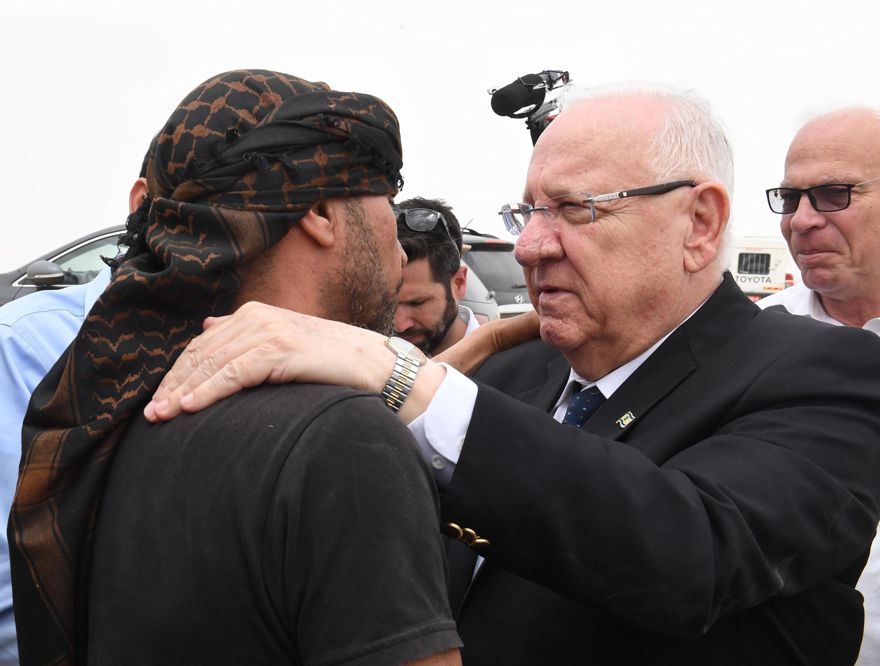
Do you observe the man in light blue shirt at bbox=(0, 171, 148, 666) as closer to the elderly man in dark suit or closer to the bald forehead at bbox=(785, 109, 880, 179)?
the elderly man in dark suit

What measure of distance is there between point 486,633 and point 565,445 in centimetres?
57

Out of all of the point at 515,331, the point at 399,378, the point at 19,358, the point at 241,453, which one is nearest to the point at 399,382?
the point at 399,378

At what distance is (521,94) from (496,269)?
→ 6.45 metres

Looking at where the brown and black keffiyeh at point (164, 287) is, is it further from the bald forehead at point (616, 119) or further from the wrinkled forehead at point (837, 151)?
the wrinkled forehead at point (837, 151)

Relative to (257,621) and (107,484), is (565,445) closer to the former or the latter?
(257,621)

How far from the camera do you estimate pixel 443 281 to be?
469 cm

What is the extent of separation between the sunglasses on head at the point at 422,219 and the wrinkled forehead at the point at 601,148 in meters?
2.32

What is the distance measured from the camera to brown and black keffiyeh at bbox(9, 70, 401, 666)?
58.0 inches

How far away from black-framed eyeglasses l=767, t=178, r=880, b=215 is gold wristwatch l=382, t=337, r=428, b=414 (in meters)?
2.52

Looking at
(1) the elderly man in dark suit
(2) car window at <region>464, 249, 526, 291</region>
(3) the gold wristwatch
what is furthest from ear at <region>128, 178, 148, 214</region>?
(2) car window at <region>464, 249, 526, 291</region>

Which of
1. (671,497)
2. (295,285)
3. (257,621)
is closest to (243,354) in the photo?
(295,285)

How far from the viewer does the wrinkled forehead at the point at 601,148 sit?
2.22 meters

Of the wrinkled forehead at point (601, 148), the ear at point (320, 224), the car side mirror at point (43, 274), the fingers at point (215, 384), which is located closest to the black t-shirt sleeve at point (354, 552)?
the fingers at point (215, 384)

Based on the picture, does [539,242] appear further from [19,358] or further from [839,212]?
[839,212]
